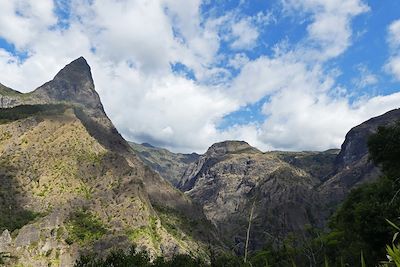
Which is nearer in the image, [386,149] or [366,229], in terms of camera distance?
[366,229]

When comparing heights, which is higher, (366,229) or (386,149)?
(386,149)

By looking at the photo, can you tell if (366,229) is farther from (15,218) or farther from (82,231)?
(15,218)

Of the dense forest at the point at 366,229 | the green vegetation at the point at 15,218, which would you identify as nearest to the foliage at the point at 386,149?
the dense forest at the point at 366,229

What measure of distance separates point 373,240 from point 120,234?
17014cm

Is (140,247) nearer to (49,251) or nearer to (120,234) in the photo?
(120,234)

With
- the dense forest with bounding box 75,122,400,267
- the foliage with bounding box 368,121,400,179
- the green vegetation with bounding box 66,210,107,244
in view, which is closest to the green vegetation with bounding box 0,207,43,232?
the green vegetation with bounding box 66,210,107,244

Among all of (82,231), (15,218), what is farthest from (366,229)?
(15,218)

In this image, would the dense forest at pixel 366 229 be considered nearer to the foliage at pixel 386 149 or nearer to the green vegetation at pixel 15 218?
the foliage at pixel 386 149

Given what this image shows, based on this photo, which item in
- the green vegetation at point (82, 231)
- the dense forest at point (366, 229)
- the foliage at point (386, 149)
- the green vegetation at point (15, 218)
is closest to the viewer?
the dense forest at point (366, 229)

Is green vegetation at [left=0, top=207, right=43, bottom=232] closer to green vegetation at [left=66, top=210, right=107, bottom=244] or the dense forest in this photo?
green vegetation at [left=66, top=210, right=107, bottom=244]

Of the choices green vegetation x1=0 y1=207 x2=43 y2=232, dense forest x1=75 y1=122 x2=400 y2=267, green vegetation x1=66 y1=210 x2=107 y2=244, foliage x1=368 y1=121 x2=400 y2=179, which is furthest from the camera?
green vegetation x1=66 y1=210 x2=107 y2=244

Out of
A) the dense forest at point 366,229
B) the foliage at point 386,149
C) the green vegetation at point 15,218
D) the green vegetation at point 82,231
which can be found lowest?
the dense forest at point 366,229

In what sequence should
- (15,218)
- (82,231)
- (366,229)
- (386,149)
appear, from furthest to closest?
(82,231) → (15,218) → (386,149) → (366,229)

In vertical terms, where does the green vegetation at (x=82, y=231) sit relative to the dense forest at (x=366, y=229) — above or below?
above
